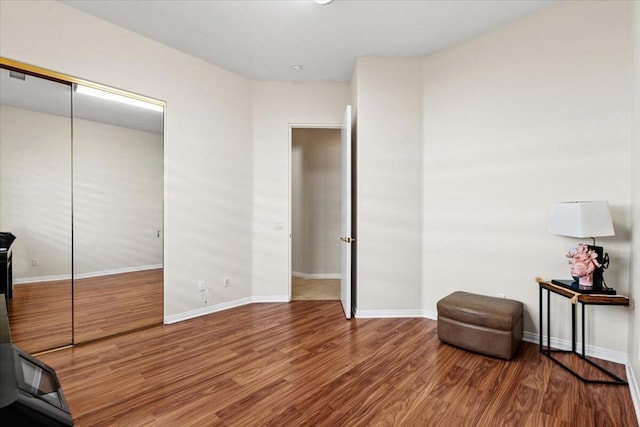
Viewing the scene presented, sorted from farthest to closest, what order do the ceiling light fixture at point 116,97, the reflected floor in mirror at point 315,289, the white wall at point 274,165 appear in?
1. the reflected floor in mirror at point 315,289
2. the white wall at point 274,165
3. the ceiling light fixture at point 116,97

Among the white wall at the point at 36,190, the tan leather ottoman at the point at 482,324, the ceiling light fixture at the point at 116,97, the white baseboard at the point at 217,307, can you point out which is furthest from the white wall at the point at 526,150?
the white wall at the point at 36,190

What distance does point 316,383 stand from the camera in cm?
208

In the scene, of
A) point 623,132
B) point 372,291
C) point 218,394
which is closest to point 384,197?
point 372,291

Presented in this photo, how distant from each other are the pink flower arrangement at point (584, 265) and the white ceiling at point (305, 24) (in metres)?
2.01

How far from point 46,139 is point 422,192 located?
3495 millimetres

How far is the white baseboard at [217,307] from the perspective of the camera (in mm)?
3215

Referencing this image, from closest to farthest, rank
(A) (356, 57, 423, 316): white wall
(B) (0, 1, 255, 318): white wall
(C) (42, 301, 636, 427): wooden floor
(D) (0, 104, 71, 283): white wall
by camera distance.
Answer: (C) (42, 301, 636, 427): wooden floor < (D) (0, 104, 71, 283): white wall < (B) (0, 1, 255, 318): white wall < (A) (356, 57, 423, 316): white wall

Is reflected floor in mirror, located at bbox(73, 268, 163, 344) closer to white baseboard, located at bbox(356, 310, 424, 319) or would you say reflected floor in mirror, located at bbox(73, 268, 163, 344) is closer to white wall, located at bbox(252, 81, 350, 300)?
white wall, located at bbox(252, 81, 350, 300)

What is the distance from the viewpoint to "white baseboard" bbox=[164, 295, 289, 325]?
3.21 m

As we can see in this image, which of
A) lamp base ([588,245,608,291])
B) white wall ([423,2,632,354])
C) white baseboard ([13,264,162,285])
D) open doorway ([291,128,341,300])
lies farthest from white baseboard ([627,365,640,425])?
white baseboard ([13,264,162,285])

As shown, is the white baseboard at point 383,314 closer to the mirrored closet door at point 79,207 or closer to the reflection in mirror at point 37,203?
the mirrored closet door at point 79,207

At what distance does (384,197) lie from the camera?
3.33 meters

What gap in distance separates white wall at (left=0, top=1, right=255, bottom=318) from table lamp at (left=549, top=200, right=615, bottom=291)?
3.16 meters

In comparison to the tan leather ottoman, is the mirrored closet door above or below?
above
